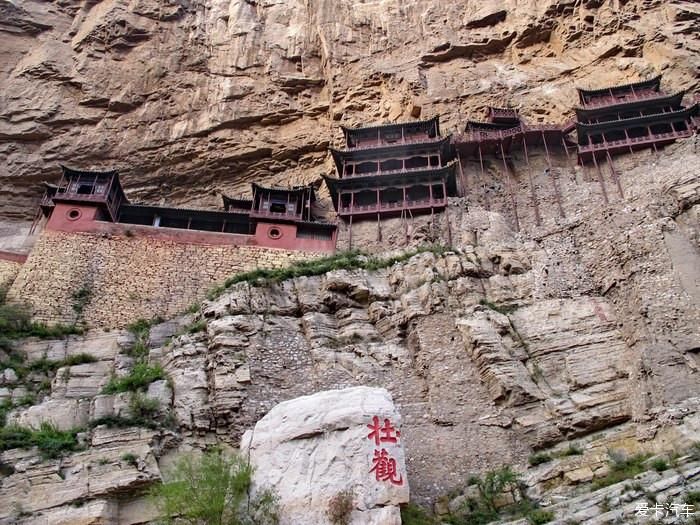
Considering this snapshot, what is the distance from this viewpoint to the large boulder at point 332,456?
11445 millimetres

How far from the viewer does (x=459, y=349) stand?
1709 centimetres

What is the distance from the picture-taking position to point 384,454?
1201 cm

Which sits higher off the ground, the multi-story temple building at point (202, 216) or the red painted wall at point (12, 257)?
the multi-story temple building at point (202, 216)

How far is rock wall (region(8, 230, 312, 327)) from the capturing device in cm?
2191

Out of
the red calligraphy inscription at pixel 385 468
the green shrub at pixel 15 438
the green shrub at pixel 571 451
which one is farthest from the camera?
the green shrub at pixel 15 438

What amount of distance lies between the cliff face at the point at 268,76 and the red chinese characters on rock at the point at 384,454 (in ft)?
65.9

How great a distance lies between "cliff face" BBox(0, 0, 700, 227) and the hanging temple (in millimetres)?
2323

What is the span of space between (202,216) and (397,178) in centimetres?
858

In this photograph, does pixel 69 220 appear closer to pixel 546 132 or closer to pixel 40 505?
pixel 40 505

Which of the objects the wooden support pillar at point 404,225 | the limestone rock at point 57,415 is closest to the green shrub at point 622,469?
the limestone rock at point 57,415

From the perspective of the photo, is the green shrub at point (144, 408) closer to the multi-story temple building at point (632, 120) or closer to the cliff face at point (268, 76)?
the cliff face at point (268, 76)

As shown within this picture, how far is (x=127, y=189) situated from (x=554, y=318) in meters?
22.6

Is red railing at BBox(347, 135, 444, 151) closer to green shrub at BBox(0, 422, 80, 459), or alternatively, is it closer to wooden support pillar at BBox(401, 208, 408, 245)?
wooden support pillar at BBox(401, 208, 408, 245)

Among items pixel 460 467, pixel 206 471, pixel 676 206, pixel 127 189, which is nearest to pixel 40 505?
pixel 206 471
